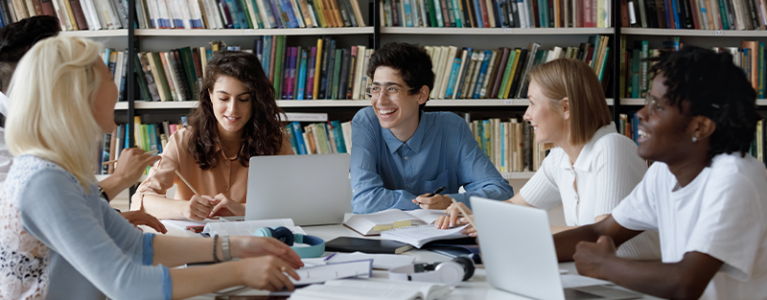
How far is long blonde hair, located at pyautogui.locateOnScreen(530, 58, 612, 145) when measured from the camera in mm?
1638

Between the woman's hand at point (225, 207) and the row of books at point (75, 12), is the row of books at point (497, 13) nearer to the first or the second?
the row of books at point (75, 12)

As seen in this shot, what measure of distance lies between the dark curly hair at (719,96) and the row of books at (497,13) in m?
1.96

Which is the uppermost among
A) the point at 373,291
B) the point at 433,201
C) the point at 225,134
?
the point at 225,134

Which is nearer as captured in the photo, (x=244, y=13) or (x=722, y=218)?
(x=722, y=218)

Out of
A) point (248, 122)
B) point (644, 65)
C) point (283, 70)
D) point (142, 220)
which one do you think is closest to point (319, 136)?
point (283, 70)

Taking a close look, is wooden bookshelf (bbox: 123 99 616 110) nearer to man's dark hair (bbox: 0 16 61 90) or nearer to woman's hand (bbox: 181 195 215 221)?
man's dark hair (bbox: 0 16 61 90)

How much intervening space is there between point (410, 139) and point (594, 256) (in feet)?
4.05

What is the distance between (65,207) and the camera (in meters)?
0.96

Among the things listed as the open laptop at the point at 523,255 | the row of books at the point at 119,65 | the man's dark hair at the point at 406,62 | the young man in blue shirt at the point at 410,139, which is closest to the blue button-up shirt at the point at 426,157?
the young man in blue shirt at the point at 410,139

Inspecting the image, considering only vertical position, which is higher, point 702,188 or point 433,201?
point 702,188

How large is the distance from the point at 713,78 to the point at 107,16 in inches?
107

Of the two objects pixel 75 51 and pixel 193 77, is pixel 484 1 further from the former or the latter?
pixel 75 51

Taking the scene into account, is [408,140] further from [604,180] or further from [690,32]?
[690,32]

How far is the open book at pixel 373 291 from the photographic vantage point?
999 mm
